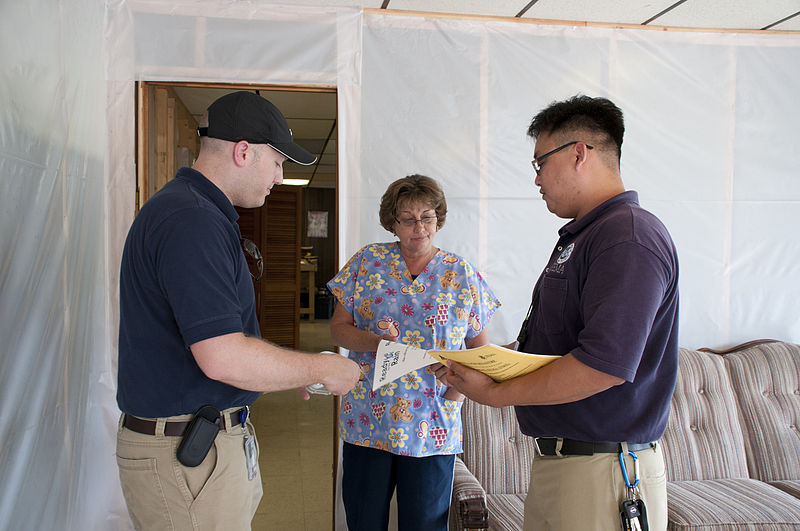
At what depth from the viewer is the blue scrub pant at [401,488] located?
79.5 inches

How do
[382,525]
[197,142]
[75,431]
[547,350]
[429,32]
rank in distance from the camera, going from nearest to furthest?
[547,350] → [382,525] → [75,431] → [429,32] → [197,142]

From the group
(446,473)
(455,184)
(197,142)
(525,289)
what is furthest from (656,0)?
(197,142)

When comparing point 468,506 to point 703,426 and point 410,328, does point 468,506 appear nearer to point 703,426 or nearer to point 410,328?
point 410,328

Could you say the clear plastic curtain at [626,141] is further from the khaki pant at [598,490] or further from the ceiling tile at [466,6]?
the khaki pant at [598,490]

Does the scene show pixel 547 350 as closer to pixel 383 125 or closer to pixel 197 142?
pixel 383 125

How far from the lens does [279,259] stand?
7.37m

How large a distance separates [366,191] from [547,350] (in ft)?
5.51

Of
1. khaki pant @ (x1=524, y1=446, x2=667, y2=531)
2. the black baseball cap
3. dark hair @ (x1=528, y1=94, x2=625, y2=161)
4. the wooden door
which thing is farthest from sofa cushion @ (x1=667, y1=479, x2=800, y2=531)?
the wooden door

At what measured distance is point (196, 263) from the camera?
3.95 feet

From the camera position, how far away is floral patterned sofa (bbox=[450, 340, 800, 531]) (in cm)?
236

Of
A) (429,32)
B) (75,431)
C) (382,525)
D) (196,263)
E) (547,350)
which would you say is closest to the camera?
(196,263)

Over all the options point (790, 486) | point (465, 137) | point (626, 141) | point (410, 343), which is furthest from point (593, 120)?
point (790, 486)

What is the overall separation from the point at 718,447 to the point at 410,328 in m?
1.76

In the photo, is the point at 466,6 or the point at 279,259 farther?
the point at 279,259
